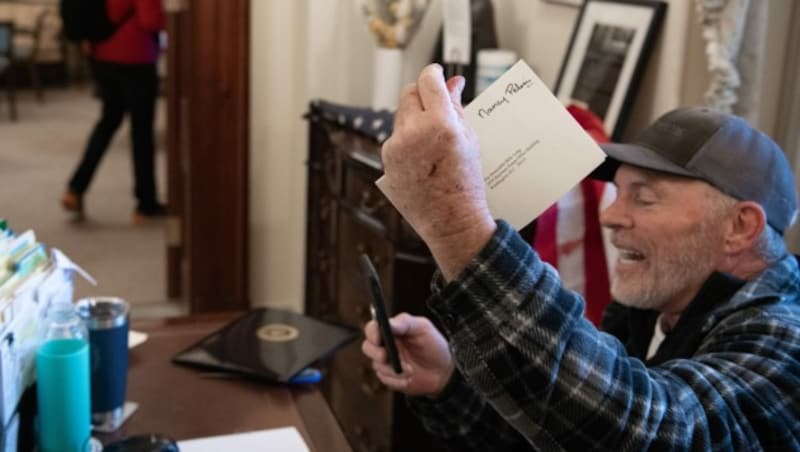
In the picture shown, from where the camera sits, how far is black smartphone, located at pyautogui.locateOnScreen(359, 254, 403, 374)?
118 centimetres

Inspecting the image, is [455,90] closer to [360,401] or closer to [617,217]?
[617,217]

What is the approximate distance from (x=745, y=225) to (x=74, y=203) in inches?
159

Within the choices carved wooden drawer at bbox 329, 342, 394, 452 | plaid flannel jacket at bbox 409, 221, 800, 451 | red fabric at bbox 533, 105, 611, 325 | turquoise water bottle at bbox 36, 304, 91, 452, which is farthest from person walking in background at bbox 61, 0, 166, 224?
plaid flannel jacket at bbox 409, 221, 800, 451

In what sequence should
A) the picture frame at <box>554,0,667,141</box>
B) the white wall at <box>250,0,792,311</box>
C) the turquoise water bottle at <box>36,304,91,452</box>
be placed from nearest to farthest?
the turquoise water bottle at <box>36,304,91,452</box> → the picture frame at <box>554,0,667,141</box> → the white wall at <box>250,0,792,311</box>

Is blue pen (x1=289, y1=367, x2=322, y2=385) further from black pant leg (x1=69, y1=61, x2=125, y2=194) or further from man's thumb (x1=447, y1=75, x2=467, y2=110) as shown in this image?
black pant leg (x1=69, y1=61, x2=125, y2=194)

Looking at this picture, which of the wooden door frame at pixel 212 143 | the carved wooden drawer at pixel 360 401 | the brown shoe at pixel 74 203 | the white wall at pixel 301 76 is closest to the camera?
the carved wooden drawer at pixel 360 401

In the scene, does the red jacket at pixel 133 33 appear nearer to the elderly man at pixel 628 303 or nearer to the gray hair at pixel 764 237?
the elderly man at pixel 628 303

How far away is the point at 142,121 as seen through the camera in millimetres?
4383

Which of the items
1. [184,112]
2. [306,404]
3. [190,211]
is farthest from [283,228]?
[306,404]

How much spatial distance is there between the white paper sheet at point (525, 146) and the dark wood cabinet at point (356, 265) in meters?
1.10

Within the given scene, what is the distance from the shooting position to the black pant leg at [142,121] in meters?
4.27

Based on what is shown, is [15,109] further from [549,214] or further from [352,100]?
[549,214]

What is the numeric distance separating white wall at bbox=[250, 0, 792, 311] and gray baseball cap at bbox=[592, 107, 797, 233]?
0.70m

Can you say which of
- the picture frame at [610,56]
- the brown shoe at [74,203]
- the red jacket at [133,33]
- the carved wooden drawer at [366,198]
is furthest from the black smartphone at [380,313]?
the brown shoe at [74,203]
